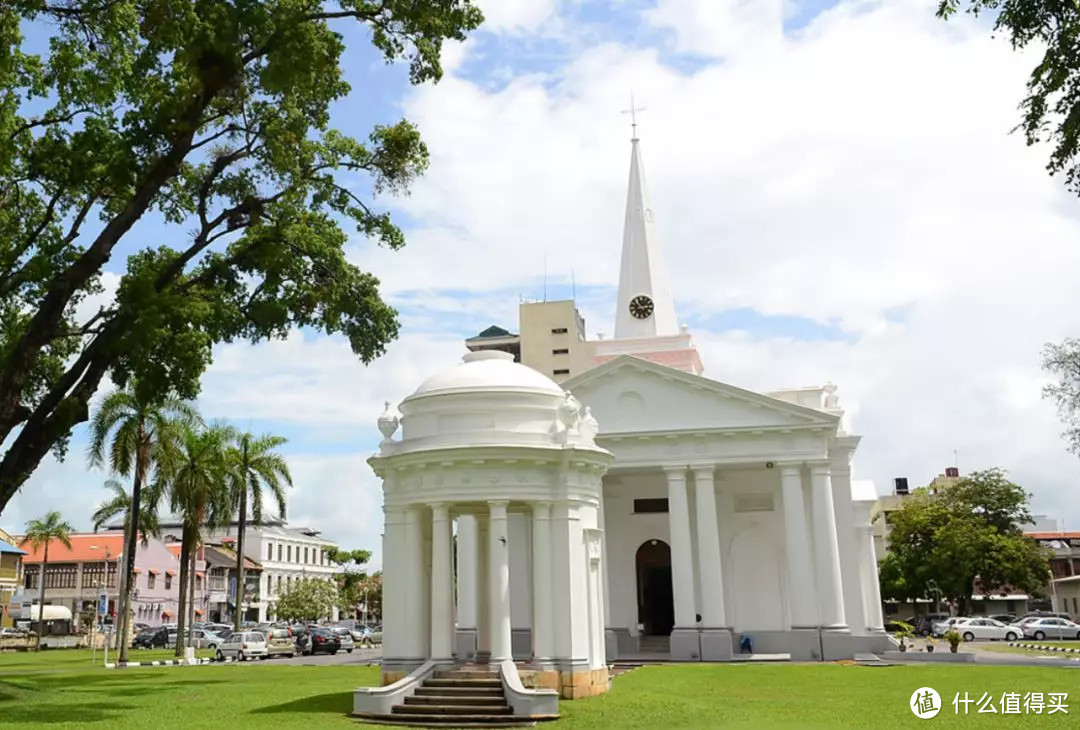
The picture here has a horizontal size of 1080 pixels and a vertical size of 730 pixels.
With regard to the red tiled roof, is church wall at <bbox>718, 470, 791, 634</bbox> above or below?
below

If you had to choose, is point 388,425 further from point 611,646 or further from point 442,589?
point 611,646

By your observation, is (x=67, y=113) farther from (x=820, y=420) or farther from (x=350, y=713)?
(x=820, y=420)

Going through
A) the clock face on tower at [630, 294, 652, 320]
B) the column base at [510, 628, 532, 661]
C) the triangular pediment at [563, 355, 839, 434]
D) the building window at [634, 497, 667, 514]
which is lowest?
the column base at [510, 628, 532, 661]

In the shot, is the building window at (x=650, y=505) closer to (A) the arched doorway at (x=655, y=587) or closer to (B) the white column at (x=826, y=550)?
(A) the arched doorway at (x=655, y=587)

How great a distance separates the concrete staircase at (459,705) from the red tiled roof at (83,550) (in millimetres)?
53197

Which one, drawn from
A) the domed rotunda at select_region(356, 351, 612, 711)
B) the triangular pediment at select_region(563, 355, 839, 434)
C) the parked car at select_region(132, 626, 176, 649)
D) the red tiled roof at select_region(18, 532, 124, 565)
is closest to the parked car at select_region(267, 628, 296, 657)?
the parked car at select_region(132, 626, 176, 649)

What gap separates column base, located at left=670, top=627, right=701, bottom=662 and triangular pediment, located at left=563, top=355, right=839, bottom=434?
6.68 metres

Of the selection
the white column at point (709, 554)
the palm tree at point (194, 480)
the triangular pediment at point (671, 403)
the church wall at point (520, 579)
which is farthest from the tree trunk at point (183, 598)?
the white column at point (709, 554)

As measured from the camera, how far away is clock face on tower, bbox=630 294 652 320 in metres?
38.9

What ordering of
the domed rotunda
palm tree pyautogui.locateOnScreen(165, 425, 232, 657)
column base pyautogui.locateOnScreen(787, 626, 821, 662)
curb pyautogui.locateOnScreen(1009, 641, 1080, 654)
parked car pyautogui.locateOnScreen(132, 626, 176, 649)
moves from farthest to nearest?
parked car pyautogui.locateOnScreen(132, 626, 176, 649)
palm tree pyautogui.locateOnScreen(165, 425, 232, 657)
curb pyautogui.locateOnScreen(1009, 641, 1080, 654)
column base pyautogui.locateOnScreen(787, 626, 821, 662)
the domed rotunda

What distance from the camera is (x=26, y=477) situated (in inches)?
669

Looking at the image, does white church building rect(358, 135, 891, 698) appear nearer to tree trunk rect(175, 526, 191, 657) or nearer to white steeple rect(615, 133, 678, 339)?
white steeple rect(615, 133, 678, 339)

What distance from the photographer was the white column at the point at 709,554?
101ft

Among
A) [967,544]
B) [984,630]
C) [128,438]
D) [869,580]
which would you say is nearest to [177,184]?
[128,438]
